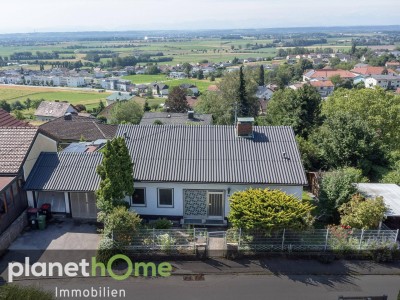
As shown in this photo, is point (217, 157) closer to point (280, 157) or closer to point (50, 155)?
point (280, 157)

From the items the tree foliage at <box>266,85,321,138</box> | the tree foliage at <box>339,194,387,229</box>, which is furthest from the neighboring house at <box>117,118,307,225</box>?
the tree foliage at <box>266,85,321,138</box>

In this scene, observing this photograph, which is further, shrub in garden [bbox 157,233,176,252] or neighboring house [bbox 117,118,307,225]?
neighboring house [bbox 117,118,307,225]

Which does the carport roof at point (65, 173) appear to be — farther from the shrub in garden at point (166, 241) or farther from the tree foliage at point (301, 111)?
the tree foliage at point (301, 111)

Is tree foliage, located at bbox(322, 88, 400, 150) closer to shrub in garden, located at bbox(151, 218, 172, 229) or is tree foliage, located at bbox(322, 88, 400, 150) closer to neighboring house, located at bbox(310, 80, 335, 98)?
shrub in garden, located at bbox(151, 218, 172, 229)

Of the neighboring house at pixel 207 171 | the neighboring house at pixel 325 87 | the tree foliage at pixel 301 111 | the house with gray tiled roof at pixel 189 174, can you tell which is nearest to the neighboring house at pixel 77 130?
the tree foliage at pixel 301 111

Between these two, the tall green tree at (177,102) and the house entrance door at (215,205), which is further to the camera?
the tall green tree at (177,102)

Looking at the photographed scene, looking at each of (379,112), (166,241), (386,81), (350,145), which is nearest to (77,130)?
(350,145)

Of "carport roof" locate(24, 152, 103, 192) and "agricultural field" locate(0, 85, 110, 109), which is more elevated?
"carport roof" locate(24, 152, 103, 192)
